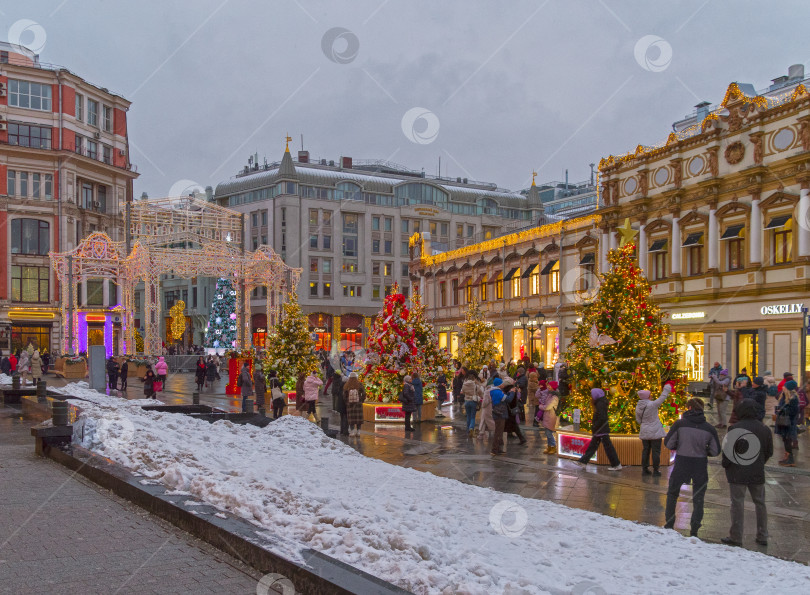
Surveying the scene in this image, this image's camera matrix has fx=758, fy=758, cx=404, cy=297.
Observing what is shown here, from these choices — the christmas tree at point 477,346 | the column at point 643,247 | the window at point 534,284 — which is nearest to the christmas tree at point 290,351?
the christmas tree at point 477,346

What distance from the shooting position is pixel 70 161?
192 ft

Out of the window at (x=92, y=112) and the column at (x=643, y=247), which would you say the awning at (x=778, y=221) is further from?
the window at (x=92, y=112)

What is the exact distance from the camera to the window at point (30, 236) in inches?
2242

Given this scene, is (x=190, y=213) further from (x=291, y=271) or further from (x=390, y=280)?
(x=390, y=280)

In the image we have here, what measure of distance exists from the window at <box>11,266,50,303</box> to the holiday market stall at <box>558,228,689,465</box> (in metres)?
51.9

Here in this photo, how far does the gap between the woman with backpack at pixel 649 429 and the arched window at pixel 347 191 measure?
66994 millimetres

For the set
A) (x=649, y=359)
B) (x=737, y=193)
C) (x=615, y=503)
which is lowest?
(x=615, y=503)

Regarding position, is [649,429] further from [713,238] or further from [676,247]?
[676,247]

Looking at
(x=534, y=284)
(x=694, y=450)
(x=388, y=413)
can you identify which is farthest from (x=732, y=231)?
(x=694, y=450)

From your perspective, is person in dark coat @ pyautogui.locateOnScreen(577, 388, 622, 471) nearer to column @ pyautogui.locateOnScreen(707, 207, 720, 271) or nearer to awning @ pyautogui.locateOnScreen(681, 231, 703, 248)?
column @ pyautogui.locateOnScreen(707, 207, 720, 271)

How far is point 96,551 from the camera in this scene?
23.8ft

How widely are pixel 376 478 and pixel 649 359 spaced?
7194 mm

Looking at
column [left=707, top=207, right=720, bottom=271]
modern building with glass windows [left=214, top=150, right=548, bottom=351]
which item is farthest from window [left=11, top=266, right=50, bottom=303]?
column [left=707, top=207, right=720, bottom=271]

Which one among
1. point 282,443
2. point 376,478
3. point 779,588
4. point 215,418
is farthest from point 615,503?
point 215,418
